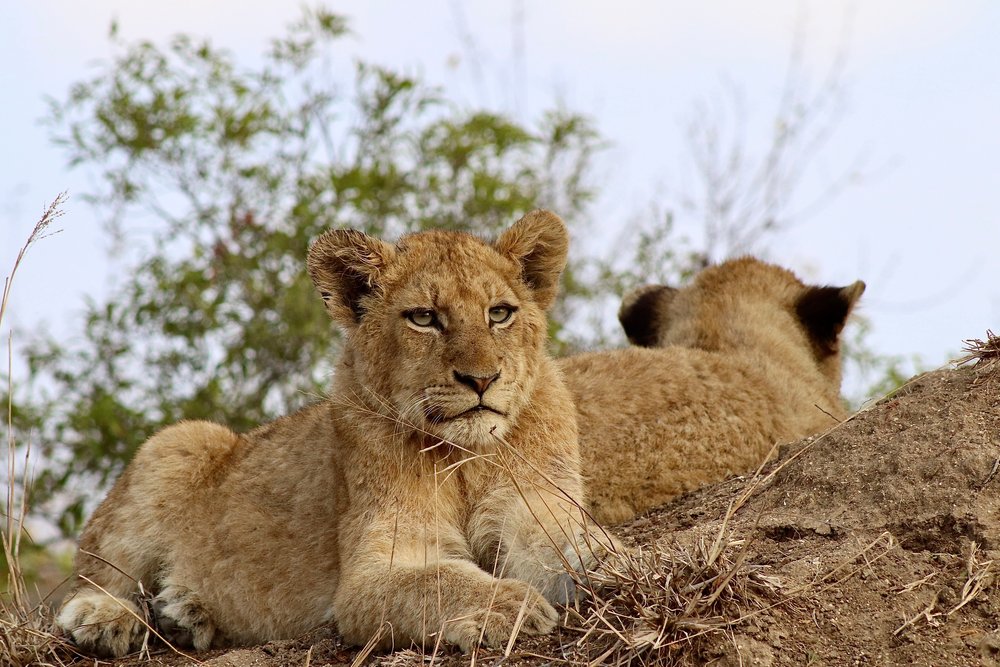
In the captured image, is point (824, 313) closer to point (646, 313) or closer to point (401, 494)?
point (646, 313)

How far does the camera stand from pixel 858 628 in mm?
3904

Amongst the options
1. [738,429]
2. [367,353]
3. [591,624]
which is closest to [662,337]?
[738,429]

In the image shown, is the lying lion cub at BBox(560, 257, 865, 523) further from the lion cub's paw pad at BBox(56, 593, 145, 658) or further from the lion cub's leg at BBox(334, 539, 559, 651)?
the lion cub's paw pad at BBox(56, 593, 145, 658)

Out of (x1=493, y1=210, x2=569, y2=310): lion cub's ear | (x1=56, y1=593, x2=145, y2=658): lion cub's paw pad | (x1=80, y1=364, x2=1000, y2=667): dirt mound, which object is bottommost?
(x1=56, y1=593, x2=145, y2=658): lion cub's paw pad

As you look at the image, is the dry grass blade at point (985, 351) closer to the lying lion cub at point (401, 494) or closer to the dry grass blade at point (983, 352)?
the dry grass blade at point (983, 352)

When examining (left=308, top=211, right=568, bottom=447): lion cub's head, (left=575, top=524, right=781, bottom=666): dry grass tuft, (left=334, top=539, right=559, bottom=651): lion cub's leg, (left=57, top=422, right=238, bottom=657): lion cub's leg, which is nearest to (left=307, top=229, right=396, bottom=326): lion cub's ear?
(left=308, top=211, right=568, bottom=447): lion cub's head

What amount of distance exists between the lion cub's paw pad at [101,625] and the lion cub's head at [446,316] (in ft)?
5.28

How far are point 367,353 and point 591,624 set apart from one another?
5.48ft

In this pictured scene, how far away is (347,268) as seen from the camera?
207 inches

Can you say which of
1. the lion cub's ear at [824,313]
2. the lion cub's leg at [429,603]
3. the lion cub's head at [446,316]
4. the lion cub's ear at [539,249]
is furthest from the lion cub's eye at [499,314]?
the lion cub's ear at [824,313]

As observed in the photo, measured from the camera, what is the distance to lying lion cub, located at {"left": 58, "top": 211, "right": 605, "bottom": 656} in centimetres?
454

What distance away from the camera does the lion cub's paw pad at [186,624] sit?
5707mm

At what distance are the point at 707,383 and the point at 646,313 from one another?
1.58 metres

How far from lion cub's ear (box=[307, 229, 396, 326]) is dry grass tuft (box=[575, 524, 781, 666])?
176 centimetres
